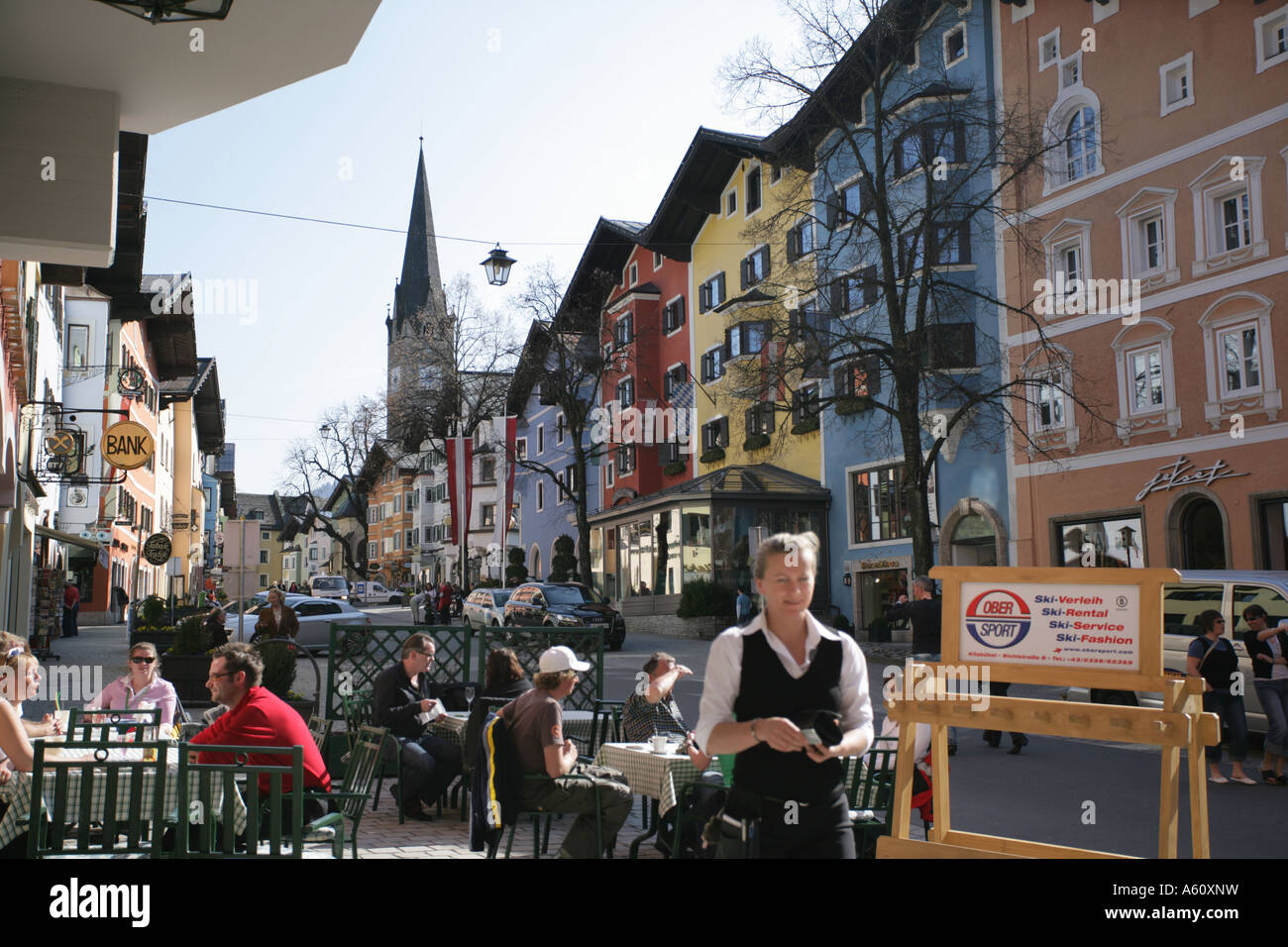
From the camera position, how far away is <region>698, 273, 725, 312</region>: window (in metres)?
46.0

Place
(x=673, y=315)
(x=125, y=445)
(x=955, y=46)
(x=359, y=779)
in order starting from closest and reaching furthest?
(x=359, y=779), (x=125, y=445), (x=955, y=46), (x=673, y=315)

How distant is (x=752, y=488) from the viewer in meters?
38.9

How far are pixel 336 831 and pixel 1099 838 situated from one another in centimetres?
609

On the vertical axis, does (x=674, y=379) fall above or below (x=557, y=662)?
above

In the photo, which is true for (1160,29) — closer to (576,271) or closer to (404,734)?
(404,734)

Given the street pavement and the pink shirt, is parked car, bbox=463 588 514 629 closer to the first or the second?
the street pavement

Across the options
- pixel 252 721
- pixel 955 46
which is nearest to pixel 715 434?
pixel 955 46

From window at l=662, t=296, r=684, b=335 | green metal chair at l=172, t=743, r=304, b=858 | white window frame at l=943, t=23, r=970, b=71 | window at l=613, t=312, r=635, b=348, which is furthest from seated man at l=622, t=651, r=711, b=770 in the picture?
window at l=613, t=312, r=635, b=348

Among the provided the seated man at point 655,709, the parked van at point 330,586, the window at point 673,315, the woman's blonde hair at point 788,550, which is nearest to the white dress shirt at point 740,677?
the woman's blonde hair at point 788,550

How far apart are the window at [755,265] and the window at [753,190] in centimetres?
161

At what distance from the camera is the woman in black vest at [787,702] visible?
4.16 m

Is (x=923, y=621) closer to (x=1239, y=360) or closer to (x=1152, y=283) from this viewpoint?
(x=1239, y=360)

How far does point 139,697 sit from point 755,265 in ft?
119
